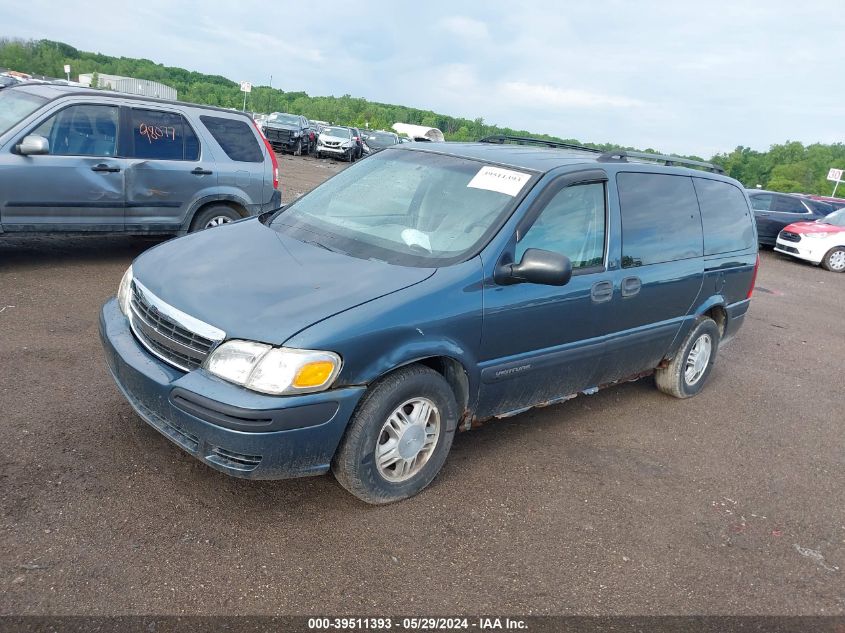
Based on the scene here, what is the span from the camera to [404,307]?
10.6 ft

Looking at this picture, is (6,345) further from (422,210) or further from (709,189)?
(709,189)

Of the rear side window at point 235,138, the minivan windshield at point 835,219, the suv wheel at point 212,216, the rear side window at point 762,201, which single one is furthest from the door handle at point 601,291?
the rear side window at point 762,201

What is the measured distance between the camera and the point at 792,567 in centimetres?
346

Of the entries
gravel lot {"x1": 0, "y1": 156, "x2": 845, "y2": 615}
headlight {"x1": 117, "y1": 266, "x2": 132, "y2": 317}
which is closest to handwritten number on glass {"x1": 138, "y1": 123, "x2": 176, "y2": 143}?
gravel lot {"x1": 0, "y1": 156, "x2": 845, "y2": 615}

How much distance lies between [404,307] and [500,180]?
3.87 ft

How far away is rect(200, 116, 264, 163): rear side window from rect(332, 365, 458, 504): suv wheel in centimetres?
534

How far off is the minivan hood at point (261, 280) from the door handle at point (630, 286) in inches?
58.9

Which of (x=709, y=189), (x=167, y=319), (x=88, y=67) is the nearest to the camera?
(x=167, y=319)

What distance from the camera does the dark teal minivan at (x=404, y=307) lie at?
2984 millimetres

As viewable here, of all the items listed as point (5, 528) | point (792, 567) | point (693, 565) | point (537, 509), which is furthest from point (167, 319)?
point (792, 567)

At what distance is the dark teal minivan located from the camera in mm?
2984

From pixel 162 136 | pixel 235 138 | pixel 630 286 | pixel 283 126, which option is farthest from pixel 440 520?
pixel 283 126

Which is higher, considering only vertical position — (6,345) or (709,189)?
(709,189)

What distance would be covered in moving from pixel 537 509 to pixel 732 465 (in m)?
1.69
